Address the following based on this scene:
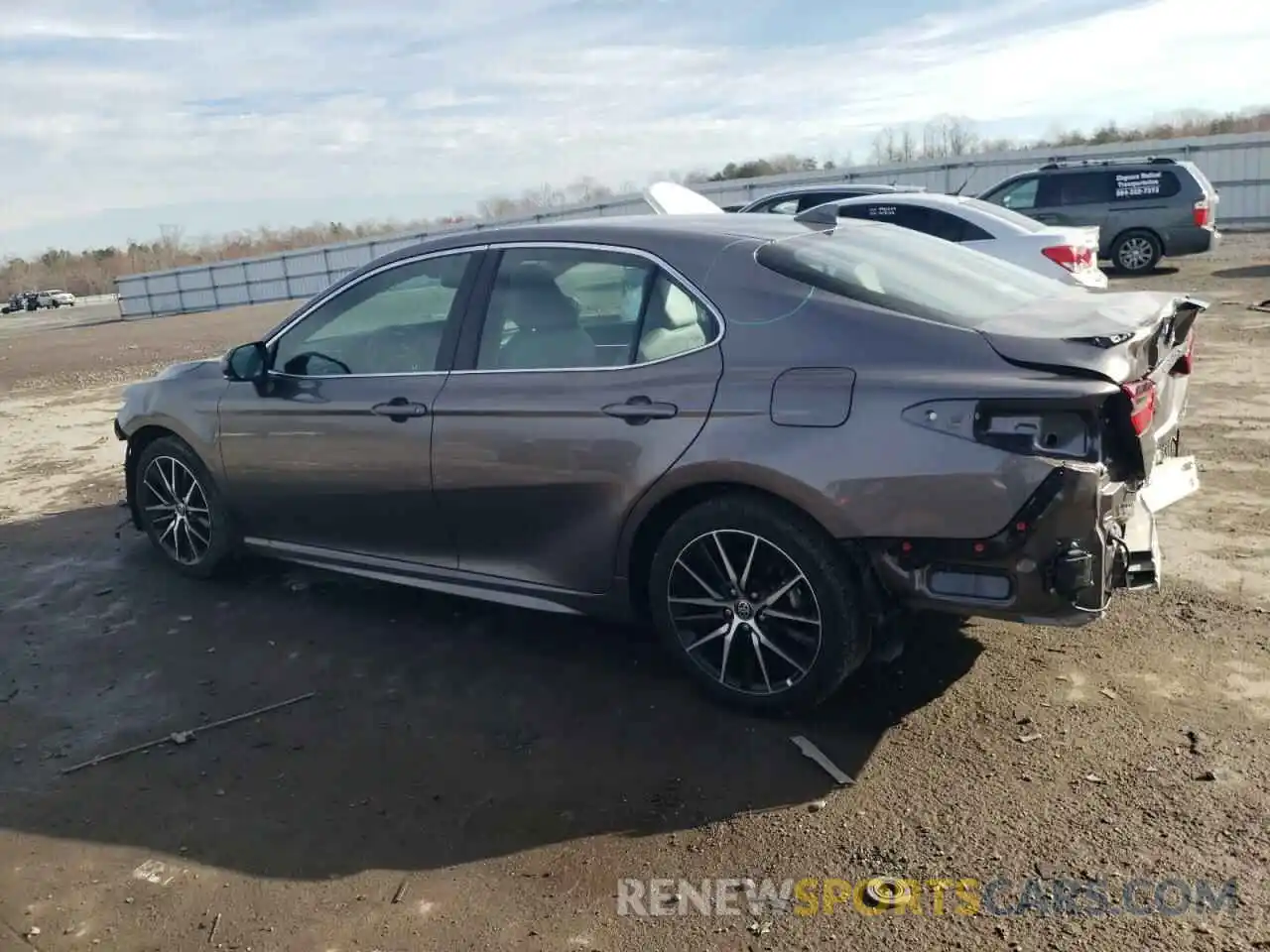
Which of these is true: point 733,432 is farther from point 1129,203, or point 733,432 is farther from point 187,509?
point 1129,203

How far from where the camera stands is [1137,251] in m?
17.9

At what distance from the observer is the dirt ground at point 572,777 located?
2.98 metres

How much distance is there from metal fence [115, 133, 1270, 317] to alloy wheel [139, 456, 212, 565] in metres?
13.5

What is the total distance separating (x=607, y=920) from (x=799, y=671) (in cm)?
121

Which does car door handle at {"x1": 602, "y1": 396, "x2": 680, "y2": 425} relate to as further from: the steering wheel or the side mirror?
the side mirror

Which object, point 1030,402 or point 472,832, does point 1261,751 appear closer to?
point 1030,402

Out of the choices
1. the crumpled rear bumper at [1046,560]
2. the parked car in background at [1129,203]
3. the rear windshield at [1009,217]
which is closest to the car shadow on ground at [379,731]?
the crumpled rear bumper at [1046,560]

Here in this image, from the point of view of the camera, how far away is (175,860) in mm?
3359

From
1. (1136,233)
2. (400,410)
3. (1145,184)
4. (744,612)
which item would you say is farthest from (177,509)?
(1145,184)

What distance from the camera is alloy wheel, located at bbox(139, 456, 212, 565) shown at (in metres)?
5.70

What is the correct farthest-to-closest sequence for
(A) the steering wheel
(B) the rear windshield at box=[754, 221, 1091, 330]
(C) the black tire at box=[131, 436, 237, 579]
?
(C) the black tire at box=[131, 436, 237, 579] → (A) the steering wheel → (B) the rear windshield at box=[754, 221, 1091, 330]

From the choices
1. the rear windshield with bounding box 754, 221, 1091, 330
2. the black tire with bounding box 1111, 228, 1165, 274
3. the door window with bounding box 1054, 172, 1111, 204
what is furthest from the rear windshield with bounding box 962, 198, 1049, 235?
the black tire with bounding box 1111, 228, 1165, 274

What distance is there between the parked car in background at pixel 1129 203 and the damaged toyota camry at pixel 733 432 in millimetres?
14674

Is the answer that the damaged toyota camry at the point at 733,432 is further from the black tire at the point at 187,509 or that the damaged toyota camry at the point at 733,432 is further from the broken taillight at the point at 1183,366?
the black tire at the point at 187,509
